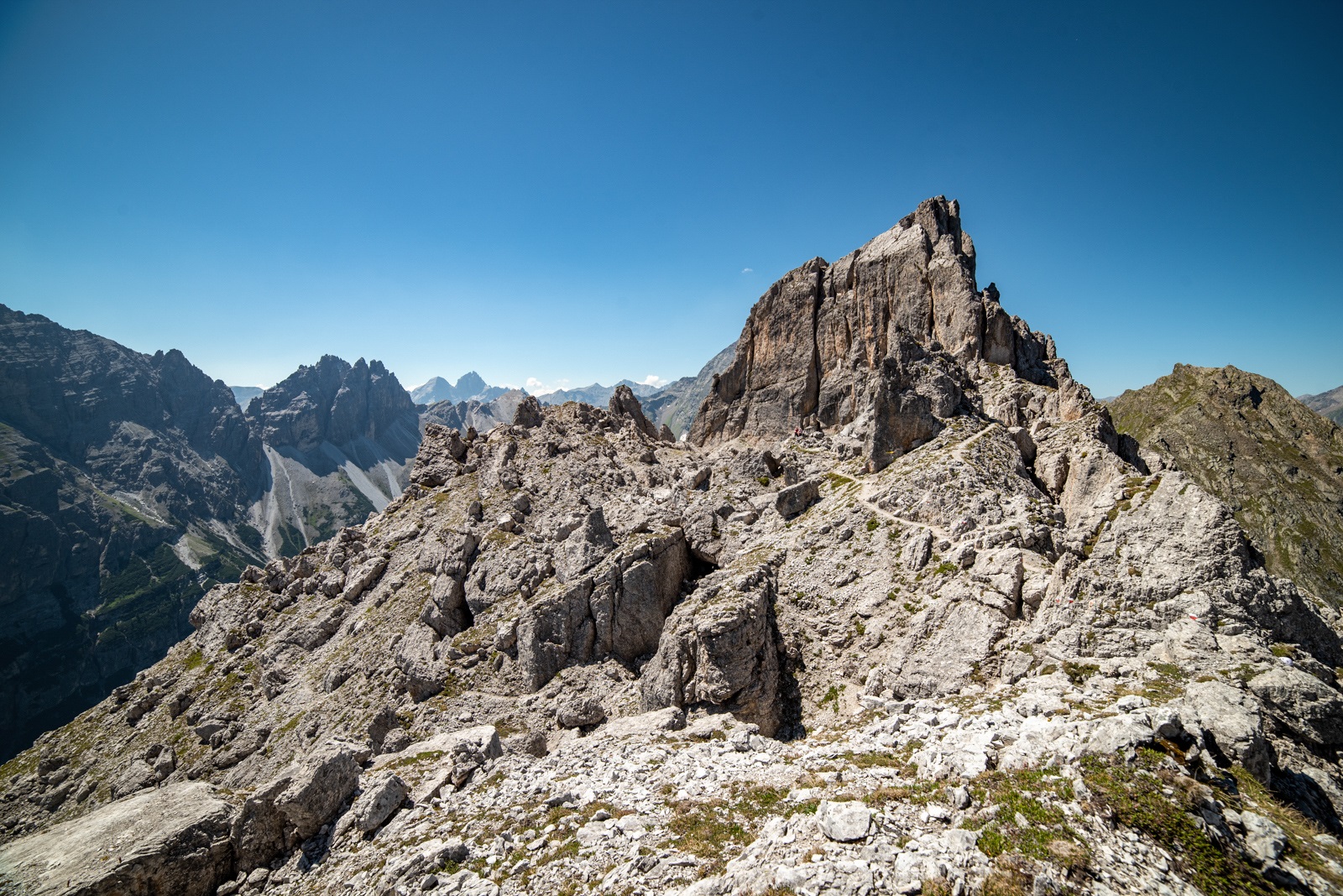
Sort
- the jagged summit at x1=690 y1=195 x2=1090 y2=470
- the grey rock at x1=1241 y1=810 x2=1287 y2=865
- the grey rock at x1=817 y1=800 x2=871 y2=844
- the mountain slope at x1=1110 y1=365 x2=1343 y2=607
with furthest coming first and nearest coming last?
the mountain slope at x1=1110 y1=365 x2=1343 y2=607 → the jagged summit at x1=690 y1=195 x2=1090 y2=470 → the grey rock at x1=817 y1=800 x2=871 y2=844 → the grey rock at x1=1241 y1=810 x2=1287 y2=865

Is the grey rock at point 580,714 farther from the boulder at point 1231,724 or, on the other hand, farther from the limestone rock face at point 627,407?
the limestone rock face at point 627,407

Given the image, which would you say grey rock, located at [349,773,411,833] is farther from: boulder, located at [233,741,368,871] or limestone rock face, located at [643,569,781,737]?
limestone rock face, located at [643,569,781,737]

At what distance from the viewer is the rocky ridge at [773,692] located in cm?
1458

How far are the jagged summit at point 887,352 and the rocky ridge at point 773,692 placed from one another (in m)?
0.83

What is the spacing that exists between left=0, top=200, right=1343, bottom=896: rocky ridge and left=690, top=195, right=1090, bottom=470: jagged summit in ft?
2.71

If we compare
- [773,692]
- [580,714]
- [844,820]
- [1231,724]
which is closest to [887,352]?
[773,692]

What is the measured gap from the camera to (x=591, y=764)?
2514 centimetres

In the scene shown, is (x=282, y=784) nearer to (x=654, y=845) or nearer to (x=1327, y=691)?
(x=654, y=845)

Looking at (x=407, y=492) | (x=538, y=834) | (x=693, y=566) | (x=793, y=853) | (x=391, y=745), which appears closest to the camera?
(x=793, y=853)

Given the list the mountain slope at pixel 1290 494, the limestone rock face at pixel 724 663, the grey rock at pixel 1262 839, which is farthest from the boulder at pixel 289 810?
the mountain slope at pixel 1290 494

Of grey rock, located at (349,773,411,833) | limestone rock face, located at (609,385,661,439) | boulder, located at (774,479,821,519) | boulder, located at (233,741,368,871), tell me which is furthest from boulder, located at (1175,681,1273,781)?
limestone rock face, located at (609,385,661,439)

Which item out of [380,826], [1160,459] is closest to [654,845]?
[380,826]

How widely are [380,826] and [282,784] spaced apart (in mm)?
5114

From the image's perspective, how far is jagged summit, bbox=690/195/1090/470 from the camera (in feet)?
173
